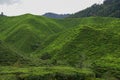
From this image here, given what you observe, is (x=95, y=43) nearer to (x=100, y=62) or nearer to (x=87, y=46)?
(x=87, y=46)

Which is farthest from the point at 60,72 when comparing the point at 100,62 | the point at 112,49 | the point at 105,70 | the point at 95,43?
the point at 95,43

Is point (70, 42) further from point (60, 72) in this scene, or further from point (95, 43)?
point (60, 72)

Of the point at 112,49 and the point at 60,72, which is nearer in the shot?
the point at 60,72

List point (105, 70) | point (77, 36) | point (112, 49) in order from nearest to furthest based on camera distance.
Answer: point (105, 70)
point (112, 49)
point (77, 36)

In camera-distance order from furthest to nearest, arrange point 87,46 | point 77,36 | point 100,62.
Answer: point 77,36
point 87,46
point 100,62

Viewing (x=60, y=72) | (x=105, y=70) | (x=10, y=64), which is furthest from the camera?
(x=105, y=70)

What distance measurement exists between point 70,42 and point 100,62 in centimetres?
3980

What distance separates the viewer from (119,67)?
12925 cm

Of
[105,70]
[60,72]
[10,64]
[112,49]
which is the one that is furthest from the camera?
[112,49]

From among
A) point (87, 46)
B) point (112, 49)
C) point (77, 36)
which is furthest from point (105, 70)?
point (77, 36)

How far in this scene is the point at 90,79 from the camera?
9812cm

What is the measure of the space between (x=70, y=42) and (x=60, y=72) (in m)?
82.4

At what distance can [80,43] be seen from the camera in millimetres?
172625

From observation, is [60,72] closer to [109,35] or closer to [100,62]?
[100,62]
